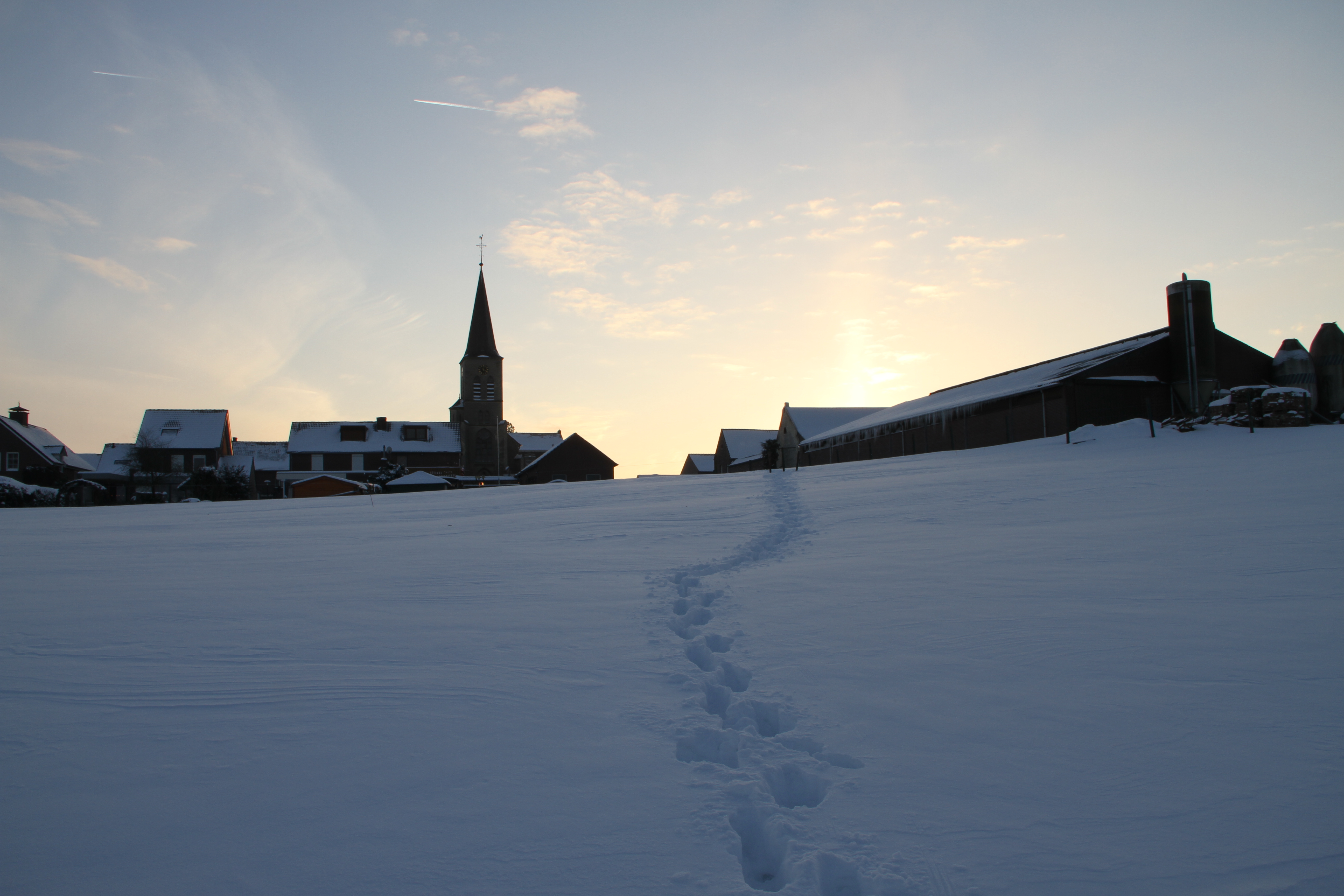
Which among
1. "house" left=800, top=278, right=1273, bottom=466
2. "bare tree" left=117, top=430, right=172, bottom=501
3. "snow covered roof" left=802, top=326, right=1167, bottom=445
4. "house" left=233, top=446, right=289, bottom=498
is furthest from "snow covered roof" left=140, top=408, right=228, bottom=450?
"house" left=800, top=278, right=1273, bottom=466

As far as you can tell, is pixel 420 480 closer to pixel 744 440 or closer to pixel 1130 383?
pixel 744 440

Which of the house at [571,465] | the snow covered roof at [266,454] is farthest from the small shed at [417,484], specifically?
the snow covered roof at [266,454]

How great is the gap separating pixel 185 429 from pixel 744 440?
4751cm

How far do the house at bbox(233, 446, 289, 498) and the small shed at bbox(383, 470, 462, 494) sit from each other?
90.5 feet

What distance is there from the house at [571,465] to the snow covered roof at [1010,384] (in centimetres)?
1726

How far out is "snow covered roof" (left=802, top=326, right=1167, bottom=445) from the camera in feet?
84.5

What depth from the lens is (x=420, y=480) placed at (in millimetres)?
40188

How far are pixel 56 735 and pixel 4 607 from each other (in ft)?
11.3

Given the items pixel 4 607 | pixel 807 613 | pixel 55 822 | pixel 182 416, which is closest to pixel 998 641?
pixel 807 613

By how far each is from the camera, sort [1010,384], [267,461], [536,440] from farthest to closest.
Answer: [536,440], [267,461], [1010,384]

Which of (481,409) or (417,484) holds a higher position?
(481,409)

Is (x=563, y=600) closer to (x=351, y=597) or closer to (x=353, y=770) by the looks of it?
(x=351, y=597)

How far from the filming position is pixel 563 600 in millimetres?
6188

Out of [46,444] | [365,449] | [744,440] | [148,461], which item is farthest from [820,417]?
[46,444]
